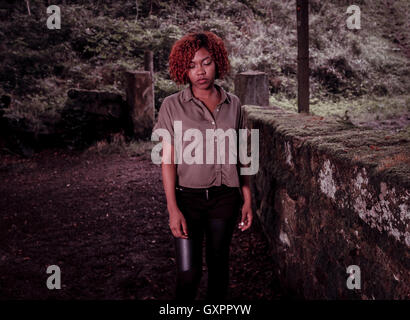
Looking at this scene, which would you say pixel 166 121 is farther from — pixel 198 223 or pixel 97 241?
pixel 97 241

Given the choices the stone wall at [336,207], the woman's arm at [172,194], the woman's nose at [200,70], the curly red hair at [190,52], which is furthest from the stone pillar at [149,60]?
the woman's arm at [172,194]

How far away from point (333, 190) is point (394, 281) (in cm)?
60

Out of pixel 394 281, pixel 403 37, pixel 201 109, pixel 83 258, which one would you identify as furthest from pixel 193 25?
pixel 394 281

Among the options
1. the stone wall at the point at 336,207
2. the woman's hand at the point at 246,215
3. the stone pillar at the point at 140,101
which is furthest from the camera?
the stone pillar at the point at 140,101

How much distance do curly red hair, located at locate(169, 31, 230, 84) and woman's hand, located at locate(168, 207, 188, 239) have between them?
814mm

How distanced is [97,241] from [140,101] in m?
5.43

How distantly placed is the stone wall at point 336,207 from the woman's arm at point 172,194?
0.84 meters

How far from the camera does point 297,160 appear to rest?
2.55 meters

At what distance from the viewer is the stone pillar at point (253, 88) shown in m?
5.31

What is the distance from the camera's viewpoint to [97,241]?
170 inches

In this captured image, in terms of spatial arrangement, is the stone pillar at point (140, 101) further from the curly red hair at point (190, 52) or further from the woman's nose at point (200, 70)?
the woman's nose at point (200, 70)

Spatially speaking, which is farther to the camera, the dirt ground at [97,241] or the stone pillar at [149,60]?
the stone pillar at [149,60]

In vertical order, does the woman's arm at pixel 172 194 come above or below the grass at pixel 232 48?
below

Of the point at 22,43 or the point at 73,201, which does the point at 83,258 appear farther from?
the point at 22,43
